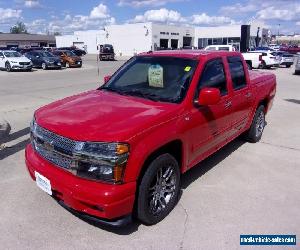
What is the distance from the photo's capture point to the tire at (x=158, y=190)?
3.62 m

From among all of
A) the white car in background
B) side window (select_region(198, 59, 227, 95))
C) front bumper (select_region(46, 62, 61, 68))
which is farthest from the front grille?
front bumper (select_region(46, 62, 61, 68))

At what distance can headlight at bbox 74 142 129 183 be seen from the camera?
3.28 meters

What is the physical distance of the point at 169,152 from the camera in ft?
13.4

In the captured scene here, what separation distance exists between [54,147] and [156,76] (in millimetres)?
1792

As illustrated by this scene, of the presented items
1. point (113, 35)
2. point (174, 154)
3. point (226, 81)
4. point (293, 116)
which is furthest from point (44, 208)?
point (113, 35)

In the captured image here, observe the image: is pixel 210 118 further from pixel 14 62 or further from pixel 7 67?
pixel 7 67

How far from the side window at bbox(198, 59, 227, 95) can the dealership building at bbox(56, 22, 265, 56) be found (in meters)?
62.8

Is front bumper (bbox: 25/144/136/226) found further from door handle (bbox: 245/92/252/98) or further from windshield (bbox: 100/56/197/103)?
door handle (bbox: 245/92/252/98)

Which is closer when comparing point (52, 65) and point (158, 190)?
point (158, 190)

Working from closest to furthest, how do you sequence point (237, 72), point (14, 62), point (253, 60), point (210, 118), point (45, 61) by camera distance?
point (210, 118)
point (237, 72)
point (253, 60)
point (14, 62)
point (45, 61)

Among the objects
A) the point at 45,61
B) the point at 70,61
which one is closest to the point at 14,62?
the point at 45,61

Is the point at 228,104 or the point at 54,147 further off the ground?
the point at 228,104

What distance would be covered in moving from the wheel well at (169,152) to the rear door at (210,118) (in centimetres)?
21

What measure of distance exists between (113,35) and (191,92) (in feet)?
246
